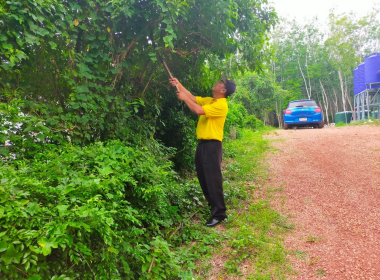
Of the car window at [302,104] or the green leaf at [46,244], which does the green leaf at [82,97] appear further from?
the car window at [302,104]

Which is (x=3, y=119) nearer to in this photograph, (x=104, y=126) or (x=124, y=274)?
(x=104, y=126)

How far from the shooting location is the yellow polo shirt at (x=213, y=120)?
12.4 ft

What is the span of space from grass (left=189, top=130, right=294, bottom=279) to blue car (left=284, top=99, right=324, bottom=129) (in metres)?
9.24

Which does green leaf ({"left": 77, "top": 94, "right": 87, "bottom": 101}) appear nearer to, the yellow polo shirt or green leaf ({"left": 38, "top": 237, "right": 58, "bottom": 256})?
the yellow polo shirt

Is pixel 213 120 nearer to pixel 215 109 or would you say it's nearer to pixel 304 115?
pixel 215 109

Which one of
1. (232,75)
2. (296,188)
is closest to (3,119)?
(232,75)

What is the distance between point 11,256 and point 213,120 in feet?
9.22

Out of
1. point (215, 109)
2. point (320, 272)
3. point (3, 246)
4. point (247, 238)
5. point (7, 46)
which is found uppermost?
point (7, 46)

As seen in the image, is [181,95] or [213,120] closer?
[181,95]

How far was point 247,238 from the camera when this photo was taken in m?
3.42

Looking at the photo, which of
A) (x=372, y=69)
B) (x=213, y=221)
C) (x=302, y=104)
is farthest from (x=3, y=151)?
(x=372, y=69)

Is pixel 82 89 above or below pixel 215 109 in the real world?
above

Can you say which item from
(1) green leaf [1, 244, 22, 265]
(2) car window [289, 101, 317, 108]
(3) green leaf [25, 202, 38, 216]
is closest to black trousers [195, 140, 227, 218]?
(3) green leaf [25, 202, 38, 216]

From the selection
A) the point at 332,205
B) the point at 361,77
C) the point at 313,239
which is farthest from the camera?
the point at 361,77
